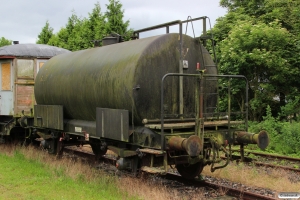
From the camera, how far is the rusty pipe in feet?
21.4

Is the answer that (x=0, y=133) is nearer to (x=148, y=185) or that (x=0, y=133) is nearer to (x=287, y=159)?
(x=148, y=185)

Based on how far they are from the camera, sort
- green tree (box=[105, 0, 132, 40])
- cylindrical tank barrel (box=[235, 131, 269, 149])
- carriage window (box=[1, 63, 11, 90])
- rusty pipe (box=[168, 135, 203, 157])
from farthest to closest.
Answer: green tree (box=[105, 0, 132, 40]) < carriage window (box=[1, 63, 11, 90]) < cylindrical tank barrel (box=[235, 131, 269, 149]) < rusty pipe (box=[168, 135, 203, 157])

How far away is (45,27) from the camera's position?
37.4m

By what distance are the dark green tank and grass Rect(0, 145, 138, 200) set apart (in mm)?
1386

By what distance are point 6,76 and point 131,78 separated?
7.01m

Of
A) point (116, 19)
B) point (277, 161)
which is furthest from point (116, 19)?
point (277, 161)

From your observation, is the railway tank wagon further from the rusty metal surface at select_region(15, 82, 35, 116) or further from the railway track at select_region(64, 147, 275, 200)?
the rusty metal surface at select_region(15, 82, 35, 116)

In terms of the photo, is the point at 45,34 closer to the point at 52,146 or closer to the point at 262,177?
the point at 52,146

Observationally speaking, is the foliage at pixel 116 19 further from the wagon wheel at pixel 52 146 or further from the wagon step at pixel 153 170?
the wagon step at pixel 153 170

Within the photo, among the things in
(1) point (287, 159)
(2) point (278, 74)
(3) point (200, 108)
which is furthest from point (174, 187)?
(2) point (278, 74)

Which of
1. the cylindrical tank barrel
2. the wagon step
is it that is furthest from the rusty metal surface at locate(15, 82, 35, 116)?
the cylindrical tank barrel

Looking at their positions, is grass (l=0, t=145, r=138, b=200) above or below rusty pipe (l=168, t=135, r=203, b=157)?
below

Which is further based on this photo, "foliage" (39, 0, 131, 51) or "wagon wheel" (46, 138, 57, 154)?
"foliage" (39, 0, 131, 51)

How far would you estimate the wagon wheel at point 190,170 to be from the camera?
8322 mm
